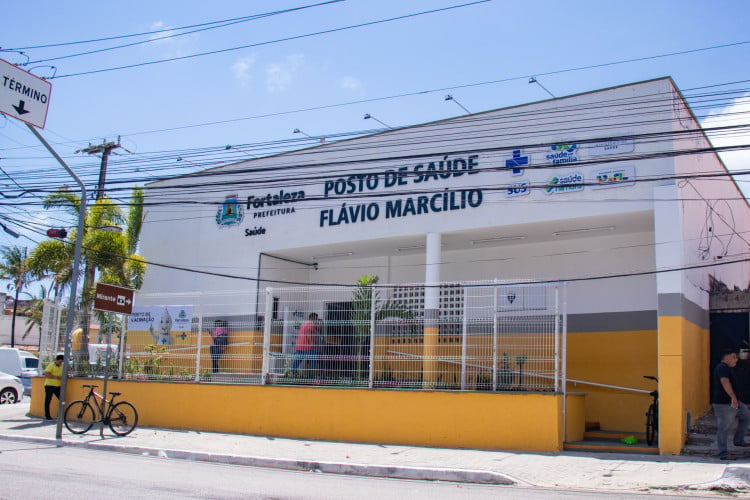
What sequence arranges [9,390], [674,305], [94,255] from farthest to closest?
1. [9,390]
2. [94,255]
3. [674,305]

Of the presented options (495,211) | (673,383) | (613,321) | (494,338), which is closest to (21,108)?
(494,338)

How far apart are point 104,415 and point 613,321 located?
36.9ft

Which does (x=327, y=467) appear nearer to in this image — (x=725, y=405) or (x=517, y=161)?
(x=725, y=405)

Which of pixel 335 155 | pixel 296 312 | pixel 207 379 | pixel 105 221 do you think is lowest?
pixel 207 379

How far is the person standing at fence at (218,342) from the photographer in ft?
48.5

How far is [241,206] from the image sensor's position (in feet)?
68.8

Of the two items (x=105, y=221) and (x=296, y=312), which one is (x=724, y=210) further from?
(x=105, y=221)

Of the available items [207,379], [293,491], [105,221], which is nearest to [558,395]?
[293,491]

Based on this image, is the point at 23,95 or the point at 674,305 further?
the point at 23,95

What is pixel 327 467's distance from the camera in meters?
10.7

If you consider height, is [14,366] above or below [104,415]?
above

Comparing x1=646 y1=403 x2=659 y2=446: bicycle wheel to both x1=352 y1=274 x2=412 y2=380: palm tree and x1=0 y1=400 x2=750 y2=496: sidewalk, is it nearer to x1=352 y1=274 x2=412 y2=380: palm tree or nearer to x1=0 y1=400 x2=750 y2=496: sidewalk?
x1=0 y1=400 x2=750 y2=496: sidewalk

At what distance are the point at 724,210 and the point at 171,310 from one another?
1350 cm

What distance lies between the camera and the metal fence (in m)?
12.4
